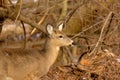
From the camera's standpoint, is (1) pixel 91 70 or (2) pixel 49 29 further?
(2) pixel 49 29

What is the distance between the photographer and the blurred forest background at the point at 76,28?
862cm

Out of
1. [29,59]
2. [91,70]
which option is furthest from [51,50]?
[91,70]

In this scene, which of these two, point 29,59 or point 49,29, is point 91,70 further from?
point 29,59

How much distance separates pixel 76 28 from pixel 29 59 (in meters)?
4.24

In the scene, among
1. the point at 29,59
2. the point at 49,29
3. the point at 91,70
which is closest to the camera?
the point at 29,59

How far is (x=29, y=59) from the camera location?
26.4ft

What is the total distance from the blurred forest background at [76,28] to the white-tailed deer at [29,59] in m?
0.46

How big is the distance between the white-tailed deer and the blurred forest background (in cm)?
46

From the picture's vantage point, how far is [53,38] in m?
8.68

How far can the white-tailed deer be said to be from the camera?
7676 mm

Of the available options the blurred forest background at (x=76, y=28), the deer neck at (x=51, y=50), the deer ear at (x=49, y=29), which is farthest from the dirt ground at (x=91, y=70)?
the deer ear at (x=49, y=29)

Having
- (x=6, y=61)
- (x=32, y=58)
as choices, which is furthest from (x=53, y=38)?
(x=6, y=61)

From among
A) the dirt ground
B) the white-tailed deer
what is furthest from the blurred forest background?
the white-tailed deer

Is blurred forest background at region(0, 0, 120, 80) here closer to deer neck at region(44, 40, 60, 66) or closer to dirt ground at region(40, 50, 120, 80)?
dirt ground at region(40, 50, 120, 80)
